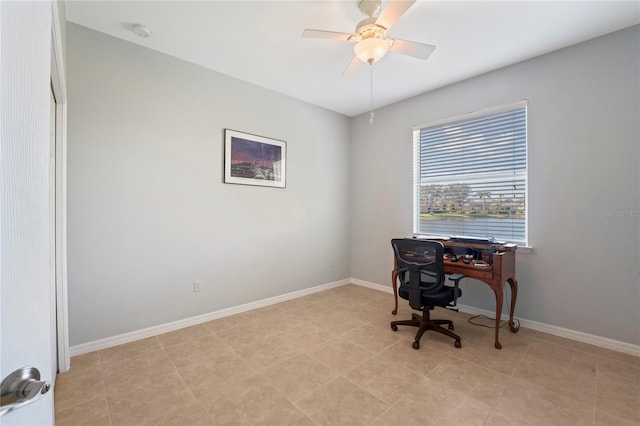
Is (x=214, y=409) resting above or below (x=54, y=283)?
below

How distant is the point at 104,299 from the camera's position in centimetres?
249

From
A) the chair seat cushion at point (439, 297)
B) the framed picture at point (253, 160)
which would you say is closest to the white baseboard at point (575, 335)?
the chair seat cushion at point (439, 297)

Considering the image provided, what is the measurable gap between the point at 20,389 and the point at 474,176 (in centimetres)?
382

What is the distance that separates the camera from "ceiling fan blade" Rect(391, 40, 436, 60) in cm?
212

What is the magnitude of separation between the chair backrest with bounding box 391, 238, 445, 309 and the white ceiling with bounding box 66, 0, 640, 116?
1934 mm

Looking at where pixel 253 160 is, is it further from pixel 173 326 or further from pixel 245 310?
pixel 173 326

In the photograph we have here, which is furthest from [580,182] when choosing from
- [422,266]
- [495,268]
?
[422,266]

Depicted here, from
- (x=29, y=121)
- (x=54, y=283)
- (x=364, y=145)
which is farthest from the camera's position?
(x=364, y=145)

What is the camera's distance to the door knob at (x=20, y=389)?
43cm

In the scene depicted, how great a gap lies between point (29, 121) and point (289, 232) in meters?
3.44

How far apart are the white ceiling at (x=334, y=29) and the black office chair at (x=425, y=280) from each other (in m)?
1.93


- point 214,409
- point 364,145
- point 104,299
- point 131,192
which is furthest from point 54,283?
point 364,145

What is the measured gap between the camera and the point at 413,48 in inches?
86.2

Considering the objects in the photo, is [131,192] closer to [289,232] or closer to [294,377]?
[289,232]
